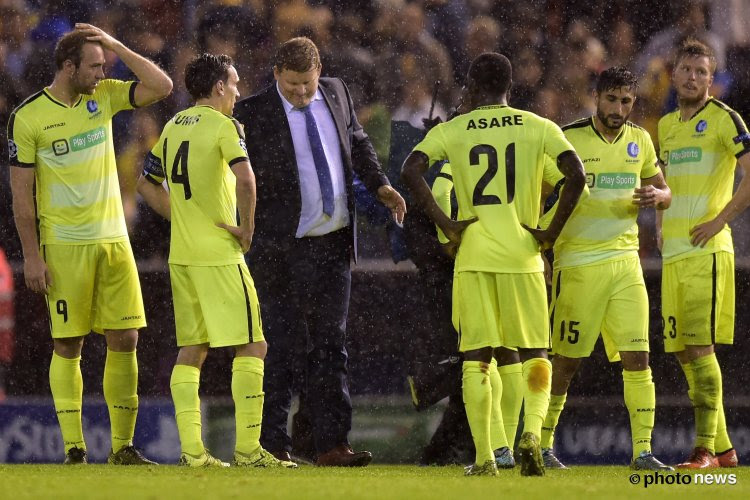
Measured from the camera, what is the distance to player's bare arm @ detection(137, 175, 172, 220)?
22.4 ft

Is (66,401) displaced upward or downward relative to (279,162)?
downward

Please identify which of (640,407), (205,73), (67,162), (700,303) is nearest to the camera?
(205,73)

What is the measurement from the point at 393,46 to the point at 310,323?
248 cm

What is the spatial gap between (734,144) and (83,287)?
11.4 ft

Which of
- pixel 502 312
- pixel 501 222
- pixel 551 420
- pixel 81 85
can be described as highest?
pixel 81 85

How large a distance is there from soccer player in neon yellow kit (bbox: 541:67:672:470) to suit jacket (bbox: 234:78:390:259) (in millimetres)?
1092

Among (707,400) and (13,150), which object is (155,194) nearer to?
(13,150)

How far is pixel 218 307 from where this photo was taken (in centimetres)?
636

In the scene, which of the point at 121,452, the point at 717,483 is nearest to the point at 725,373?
the point at 717,483

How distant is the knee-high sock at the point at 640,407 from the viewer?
6672 mm

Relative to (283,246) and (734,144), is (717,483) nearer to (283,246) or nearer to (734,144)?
(734,144)

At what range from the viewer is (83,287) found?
682 cm

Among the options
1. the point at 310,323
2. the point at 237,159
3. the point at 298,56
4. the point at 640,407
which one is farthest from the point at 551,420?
the point at 298,56

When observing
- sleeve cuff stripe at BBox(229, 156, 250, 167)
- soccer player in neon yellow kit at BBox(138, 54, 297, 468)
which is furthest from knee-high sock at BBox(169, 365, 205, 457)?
sleeve cuff stripe at BBox(229, 156, 250, 167)
